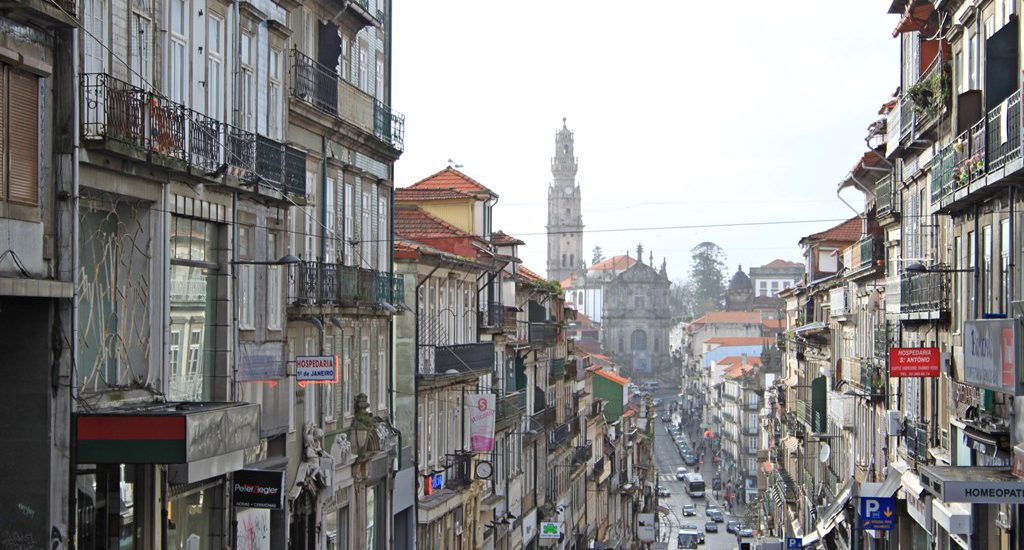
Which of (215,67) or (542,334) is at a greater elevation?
(215,67)

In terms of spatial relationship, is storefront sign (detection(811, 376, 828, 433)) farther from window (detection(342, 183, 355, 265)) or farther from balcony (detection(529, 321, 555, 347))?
window (detection(342, 183, 355, 265))

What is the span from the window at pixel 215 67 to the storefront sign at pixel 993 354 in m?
10.1

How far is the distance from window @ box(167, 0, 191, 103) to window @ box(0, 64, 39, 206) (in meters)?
3.40

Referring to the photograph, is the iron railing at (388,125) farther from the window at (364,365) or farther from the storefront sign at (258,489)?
the storefront sign at (258,489)

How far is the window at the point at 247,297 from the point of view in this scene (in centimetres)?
2027

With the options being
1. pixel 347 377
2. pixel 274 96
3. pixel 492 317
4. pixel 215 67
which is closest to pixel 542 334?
pixel 492 317

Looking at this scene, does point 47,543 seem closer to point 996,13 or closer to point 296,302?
point 296,302

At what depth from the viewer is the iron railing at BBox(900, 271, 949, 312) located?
2564 centimetres

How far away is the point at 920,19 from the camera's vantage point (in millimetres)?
27359

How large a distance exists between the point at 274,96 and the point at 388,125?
744 centimetres

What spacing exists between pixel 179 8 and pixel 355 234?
975 cm

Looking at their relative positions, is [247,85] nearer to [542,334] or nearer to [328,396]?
[328,396]

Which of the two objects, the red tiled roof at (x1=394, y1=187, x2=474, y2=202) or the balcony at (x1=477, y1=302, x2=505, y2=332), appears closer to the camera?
the balcony at (x1=477, y1=302, x2=505, y2=332)

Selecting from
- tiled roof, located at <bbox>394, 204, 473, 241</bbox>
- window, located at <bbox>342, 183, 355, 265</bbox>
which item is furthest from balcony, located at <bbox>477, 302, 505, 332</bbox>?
window, located at <bbox>342, 183, 355, 265</bbox>
